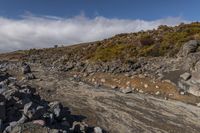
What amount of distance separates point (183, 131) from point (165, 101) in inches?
294

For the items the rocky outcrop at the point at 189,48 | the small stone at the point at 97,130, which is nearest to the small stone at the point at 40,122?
the small stone at the point at 97,130

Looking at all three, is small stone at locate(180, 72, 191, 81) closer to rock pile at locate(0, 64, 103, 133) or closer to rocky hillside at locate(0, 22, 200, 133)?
rocky hillside at locate(0, 22, 200, 133)

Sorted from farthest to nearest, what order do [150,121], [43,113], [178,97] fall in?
[178,97]
[150,121]
[43,113]

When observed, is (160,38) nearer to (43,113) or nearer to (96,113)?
(96,113)

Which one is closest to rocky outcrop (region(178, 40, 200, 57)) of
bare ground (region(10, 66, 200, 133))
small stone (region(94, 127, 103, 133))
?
bare ground (region(10, 66, 200, 133))

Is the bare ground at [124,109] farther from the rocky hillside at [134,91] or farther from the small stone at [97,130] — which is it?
the small stone at [97,130]

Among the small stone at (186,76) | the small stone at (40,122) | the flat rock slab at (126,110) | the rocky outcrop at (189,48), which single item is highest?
the rocky outcrop at (189,48)

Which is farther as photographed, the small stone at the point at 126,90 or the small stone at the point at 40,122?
the small stone at the point at 126,90

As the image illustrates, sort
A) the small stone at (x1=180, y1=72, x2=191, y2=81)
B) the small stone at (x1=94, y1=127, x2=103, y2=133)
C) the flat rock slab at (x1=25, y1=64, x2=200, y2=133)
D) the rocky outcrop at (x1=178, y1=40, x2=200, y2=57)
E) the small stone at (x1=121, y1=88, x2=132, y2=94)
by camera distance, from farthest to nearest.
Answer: the rocky outcrop at (x1=178, y1=40, x2=200, y2=57), the small stone at (x1=180, y1=72, x2=191, y2=81), the small stone at (x1=121, y1=88, x2=132, y2=94), the flat rock slab at (x1=25, y1=64, x2=200, y2=133), the small stone at (x1=94, y1=127, x2=103, y2=133)

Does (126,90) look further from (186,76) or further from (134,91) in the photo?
(186,76)

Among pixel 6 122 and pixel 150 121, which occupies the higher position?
pixel 6 122

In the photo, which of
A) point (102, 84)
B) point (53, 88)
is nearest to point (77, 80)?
point (102, 84)

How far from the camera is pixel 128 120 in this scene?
77.0 ft

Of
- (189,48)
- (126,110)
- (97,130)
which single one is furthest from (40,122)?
(189,48)
